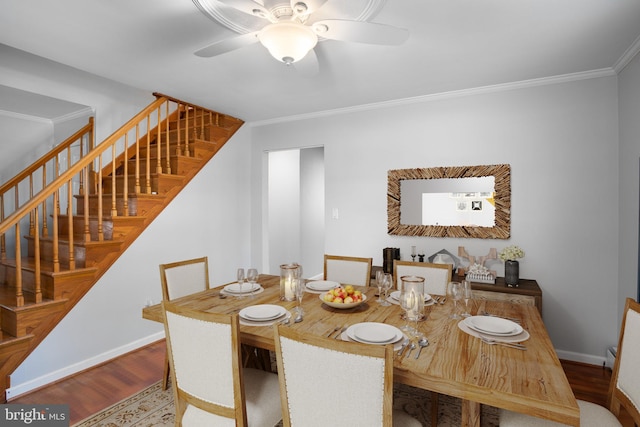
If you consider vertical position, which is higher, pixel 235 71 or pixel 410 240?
pixel 235 71

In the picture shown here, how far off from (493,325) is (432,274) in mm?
851

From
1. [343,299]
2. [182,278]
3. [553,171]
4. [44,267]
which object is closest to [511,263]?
[553,171]

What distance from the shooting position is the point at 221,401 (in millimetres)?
1400

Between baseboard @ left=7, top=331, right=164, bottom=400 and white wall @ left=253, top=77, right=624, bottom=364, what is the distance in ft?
8.59

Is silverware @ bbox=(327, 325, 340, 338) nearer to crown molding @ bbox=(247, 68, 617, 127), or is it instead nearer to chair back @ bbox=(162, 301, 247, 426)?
chair back @ bbox=(162, 301, 247, 426)

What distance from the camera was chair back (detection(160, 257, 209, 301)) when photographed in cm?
236

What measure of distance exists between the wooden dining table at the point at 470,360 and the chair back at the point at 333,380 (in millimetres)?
203

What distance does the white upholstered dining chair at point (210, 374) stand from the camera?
1.35 meters

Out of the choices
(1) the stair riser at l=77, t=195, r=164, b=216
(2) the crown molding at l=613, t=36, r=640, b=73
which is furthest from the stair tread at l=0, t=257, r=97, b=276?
(2) the crown molding at l=613, t=36, r=640, b=73

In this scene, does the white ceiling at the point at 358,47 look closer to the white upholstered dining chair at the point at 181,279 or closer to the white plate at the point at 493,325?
the white upholstered dining chair at the point at 181,279

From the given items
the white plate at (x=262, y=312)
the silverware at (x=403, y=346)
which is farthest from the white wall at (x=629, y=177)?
the white plate at (x=262, y=312)

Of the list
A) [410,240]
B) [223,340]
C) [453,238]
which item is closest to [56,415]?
[223,340]

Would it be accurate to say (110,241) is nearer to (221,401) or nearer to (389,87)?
(221,401)

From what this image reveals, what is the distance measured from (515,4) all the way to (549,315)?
2448 millimetres
